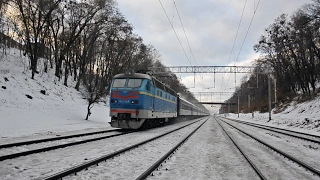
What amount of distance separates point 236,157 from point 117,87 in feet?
31.9

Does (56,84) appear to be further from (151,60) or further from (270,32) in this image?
(270,32)

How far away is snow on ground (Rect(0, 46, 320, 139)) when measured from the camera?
53.1ft

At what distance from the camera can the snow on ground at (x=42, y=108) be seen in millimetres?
16172

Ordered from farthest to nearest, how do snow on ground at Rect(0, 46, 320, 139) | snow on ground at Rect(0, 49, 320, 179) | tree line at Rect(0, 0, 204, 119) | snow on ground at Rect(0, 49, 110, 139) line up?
tree line at Rect(0, 0, 204, 119), snow on ground at Rect(0, 46, 320, 139), snow on ground at Rect(0, 49, 110, 139), snow on ground at Rect(0, 49, 320, 179)

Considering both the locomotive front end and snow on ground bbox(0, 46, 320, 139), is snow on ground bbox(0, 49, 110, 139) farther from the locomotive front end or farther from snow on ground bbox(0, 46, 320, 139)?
the locomotive front end

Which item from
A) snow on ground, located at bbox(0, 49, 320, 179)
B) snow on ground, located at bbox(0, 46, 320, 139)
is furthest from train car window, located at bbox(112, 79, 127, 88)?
snow on ground, located at bbox(0, 46, 320, 139)

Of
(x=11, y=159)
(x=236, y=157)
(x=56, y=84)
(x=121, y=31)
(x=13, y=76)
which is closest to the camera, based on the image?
(x=11, y=159)

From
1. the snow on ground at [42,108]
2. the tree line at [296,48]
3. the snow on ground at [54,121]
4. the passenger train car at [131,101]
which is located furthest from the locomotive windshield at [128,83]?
the tree line at [296,48]

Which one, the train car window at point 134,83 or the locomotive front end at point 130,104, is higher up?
the train car window at point 134,83

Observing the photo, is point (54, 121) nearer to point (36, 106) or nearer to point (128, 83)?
point (36, 106)

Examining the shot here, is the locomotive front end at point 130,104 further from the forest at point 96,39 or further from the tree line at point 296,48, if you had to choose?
the tree line at point 296,48

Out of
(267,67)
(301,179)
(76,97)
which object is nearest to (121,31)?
(76,97)

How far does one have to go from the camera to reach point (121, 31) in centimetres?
3503

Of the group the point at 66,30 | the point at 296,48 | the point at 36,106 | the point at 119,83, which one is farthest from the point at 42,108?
the point at 296,48
